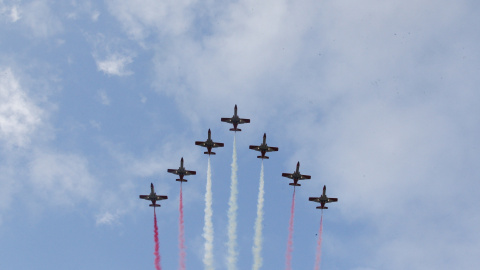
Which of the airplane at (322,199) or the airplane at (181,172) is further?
the airplane at (322,199)

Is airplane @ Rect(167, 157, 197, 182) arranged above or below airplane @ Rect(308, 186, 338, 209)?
above

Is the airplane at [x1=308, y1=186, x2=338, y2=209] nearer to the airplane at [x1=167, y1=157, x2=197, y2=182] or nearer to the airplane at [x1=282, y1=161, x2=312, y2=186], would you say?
the airplane at [x1=282, y1=161, x2=312, y2=186]

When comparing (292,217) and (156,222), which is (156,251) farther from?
(292,217)

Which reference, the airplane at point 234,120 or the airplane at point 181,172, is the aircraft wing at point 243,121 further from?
the airplane at point 181,172

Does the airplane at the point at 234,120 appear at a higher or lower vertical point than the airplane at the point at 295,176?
higher

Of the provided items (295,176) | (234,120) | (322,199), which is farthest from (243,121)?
(322,199)

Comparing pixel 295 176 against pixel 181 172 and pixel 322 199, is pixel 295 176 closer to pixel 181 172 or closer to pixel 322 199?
pixel 322 199

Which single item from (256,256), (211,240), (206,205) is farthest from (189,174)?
(256,256)

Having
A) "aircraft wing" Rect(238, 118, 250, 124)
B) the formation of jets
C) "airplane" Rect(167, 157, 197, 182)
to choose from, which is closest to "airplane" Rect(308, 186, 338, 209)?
the formation of jets

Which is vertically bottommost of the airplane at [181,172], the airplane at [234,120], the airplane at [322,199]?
the airplane at [322,199]

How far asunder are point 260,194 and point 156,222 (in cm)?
2863

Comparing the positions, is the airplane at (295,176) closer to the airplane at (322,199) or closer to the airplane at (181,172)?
the airplane at (322,199)

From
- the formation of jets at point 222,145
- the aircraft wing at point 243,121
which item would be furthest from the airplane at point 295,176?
the aircraft wing at point 243,121

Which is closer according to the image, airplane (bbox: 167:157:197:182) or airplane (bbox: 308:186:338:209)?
airplane (bbox: 167:157:197:182)
